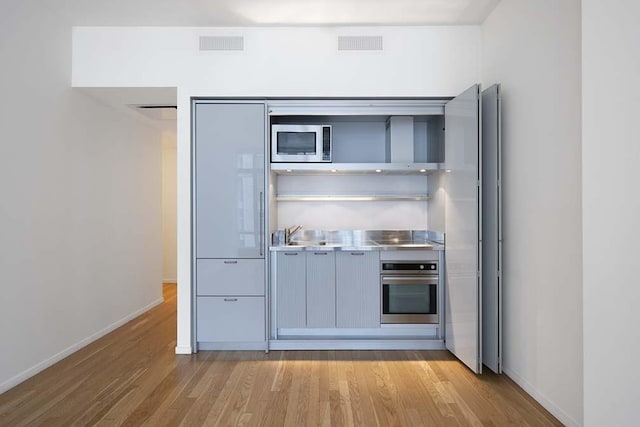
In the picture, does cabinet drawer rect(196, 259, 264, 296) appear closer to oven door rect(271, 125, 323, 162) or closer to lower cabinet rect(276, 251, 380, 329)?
lower cabinet rect(276, 251, 380, 329)

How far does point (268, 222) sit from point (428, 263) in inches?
58.6

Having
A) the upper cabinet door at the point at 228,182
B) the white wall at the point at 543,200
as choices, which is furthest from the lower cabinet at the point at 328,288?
the white wall at the point at 543,200

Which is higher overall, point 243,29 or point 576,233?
point 243,29

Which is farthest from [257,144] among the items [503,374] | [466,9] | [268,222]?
[503,374]

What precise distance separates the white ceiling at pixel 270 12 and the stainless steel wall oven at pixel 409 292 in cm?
213

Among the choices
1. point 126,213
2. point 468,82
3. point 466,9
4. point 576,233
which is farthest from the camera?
point 126,213

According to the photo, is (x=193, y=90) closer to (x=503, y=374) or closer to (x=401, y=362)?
(x=401, y=362)

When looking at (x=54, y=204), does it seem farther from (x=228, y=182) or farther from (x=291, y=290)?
(x=291, y=290)

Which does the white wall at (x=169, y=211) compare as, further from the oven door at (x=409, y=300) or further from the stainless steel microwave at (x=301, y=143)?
the oven door at (x=409, y=300)

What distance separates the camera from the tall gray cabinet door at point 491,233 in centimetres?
304

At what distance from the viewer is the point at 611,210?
166cm

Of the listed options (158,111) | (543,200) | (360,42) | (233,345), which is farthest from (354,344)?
(158,111)

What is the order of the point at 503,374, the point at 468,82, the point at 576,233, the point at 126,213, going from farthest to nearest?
the point at 126,213 < the point at 468,82 < the point at 503,374 < the point at 576,233

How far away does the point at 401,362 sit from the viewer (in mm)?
3488
